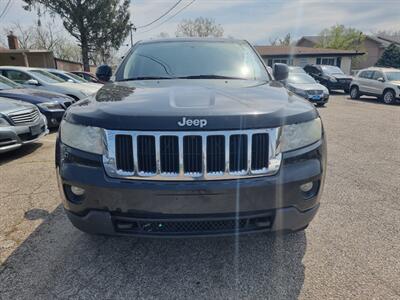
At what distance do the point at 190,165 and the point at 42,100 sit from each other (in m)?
6.23

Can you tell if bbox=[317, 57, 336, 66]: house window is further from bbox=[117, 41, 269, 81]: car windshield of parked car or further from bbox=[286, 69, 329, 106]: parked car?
bbox=[117, 41, 269, 81]: car windshield of parked car

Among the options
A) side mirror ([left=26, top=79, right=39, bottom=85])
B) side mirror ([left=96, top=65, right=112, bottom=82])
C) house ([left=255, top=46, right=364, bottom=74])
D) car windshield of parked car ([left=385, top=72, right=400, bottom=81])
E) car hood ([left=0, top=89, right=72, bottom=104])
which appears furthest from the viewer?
house ([left=255, top=46, right=364, bottom=74])

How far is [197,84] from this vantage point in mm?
2646

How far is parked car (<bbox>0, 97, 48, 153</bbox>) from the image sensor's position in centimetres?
493

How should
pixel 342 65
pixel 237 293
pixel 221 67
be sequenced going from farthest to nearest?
pixel 342 65 → pixel 221 67 → pixel 237 293

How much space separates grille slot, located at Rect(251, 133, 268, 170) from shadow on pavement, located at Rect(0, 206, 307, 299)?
86 cm

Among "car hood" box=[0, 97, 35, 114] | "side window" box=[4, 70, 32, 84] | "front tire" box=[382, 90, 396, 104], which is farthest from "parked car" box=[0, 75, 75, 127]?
"front tire" box=[382, 90, 396, 104]

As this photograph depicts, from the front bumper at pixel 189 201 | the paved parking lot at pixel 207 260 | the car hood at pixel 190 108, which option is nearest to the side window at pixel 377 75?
the paved parking lot at pixel 207 260

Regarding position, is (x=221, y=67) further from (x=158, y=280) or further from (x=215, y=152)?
(x=158, y=280)

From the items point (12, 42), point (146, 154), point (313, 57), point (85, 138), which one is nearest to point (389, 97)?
point (146, 154)

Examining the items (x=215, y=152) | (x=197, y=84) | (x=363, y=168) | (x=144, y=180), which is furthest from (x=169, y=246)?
(x=363, y=168)

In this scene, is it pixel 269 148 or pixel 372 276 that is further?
pixel 372 276

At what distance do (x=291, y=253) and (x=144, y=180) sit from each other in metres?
1.38

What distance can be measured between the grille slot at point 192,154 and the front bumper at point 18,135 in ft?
13.9
